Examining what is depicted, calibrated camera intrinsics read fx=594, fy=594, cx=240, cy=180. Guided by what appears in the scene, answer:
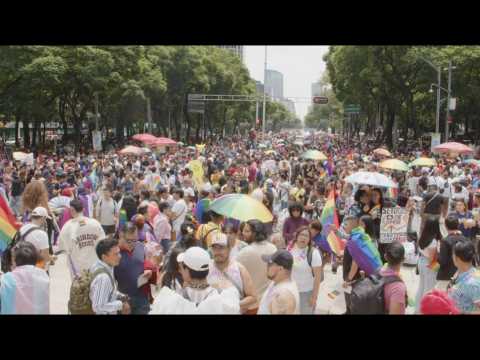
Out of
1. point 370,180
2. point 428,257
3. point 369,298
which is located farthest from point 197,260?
point 370,180

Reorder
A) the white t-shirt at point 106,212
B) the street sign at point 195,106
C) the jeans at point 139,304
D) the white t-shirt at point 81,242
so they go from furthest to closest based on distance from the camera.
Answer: the street sign at point 195,106, the white t-shirt at point 106,212, the white t-shirt at point 81,242, the jeans at point 139,304

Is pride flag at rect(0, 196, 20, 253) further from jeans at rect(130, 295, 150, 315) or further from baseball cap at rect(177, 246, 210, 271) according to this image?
baseball cap at rect(177, 246, 210, 271)

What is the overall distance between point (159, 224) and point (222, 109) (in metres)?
70.5

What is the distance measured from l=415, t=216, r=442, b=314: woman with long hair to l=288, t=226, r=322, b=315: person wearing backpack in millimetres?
1425

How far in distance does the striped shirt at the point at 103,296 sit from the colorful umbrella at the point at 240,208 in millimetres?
2574

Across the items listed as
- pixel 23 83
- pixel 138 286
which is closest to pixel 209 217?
pixel 138 286

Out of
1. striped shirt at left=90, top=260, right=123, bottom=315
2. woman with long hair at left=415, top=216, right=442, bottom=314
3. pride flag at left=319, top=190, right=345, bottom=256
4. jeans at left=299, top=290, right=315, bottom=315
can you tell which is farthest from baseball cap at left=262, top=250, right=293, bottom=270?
pride flag at left=319, top=190, right=345, bottom=256

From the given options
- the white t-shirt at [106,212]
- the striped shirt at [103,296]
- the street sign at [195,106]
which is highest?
the street sign at [195,106]

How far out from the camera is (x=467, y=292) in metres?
4.82

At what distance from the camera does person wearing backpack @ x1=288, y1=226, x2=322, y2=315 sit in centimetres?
608

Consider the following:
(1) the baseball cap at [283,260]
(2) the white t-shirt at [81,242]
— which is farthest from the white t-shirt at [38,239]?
(1) the baseball cap at [283,260]

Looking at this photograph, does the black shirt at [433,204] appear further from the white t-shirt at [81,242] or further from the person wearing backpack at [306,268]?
the white t-shirt at [81,242]

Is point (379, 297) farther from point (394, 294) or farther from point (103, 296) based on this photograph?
point (103, 296)

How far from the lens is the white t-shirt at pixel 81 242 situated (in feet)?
22.1
